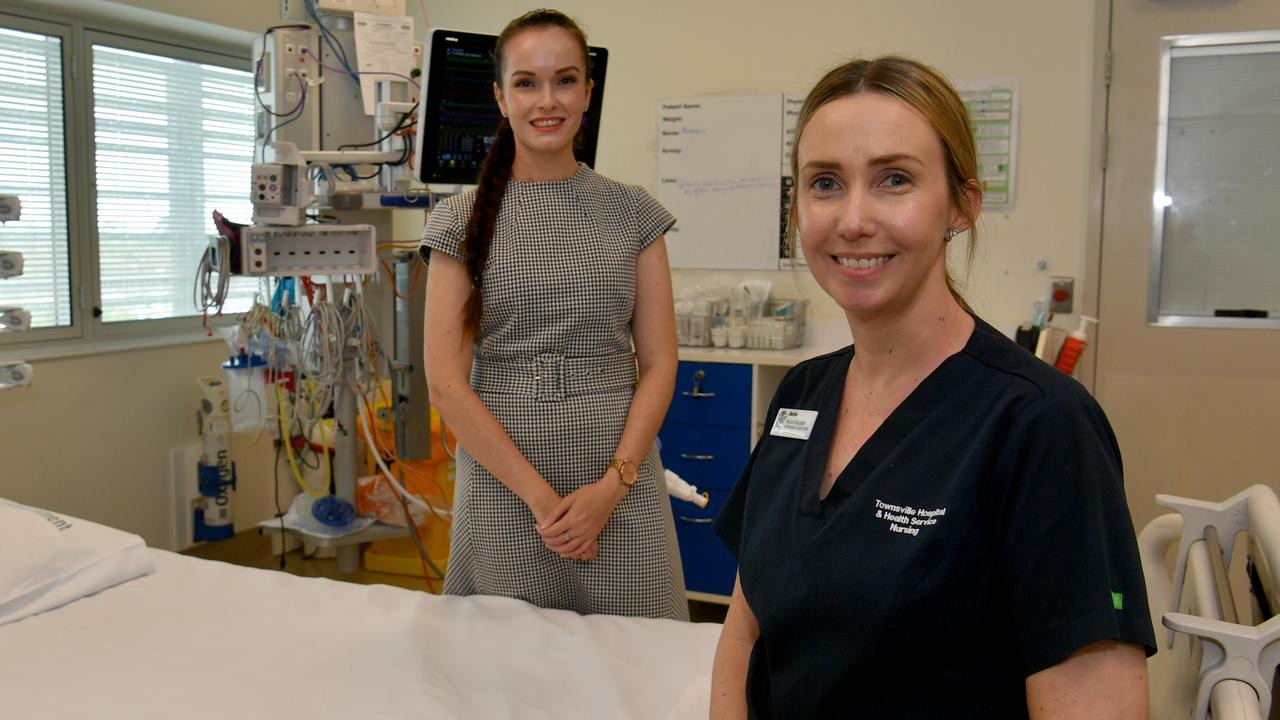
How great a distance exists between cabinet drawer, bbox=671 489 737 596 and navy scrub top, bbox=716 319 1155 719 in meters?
2.31

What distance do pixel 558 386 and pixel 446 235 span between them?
318 mm

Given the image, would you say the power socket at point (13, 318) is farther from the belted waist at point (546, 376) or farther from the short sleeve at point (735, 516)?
the short sleeve at point (735, 516)

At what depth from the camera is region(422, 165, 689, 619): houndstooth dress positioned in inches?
69.7

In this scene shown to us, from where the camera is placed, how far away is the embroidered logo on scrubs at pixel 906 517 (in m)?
0.91

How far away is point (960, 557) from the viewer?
889 millimetres

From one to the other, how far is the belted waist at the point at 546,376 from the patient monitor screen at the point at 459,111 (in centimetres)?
76

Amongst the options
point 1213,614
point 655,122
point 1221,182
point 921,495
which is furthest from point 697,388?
point 921,495

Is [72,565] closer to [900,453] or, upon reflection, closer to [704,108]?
[900,453]

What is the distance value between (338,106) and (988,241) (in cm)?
208

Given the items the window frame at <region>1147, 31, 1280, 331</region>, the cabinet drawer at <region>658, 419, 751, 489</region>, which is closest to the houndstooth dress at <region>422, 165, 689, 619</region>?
the cabinet drawer at <region>658, 419, 751, 489</region>

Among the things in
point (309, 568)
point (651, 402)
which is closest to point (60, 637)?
point (651, 402)

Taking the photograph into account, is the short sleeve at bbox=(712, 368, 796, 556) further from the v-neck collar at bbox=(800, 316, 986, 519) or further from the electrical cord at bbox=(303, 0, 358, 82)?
the electrical cord at bbox=(303, 0, 358, 82)

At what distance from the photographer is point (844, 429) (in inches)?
43.5

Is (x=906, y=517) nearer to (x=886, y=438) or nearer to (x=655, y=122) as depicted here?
(x=886, y=438)
